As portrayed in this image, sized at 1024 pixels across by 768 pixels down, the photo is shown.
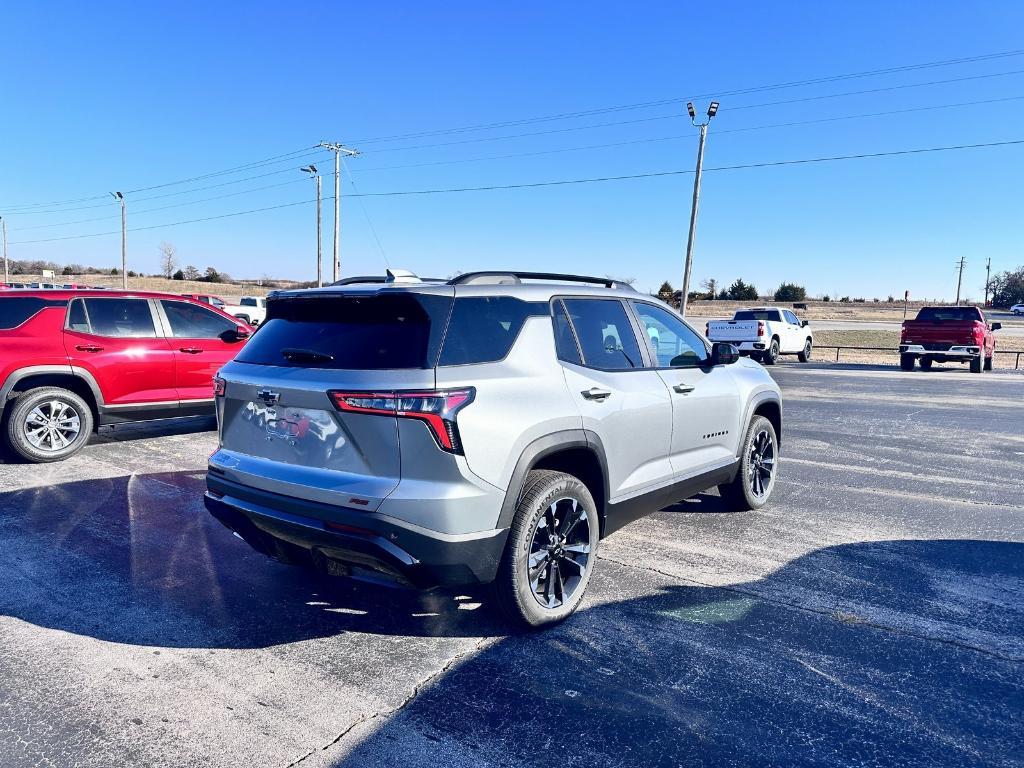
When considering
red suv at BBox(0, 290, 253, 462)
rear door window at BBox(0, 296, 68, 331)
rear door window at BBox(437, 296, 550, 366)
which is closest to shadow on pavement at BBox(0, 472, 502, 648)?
rear door window at BBox(437, 296, 550, 366)

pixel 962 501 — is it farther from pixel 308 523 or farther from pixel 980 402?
pixel 980 402

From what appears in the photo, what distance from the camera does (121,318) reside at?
794 cm

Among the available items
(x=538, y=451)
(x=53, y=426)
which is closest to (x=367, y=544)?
(x=538, y=451)

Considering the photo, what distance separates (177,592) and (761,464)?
4.40 m

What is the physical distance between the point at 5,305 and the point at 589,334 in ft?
21.3

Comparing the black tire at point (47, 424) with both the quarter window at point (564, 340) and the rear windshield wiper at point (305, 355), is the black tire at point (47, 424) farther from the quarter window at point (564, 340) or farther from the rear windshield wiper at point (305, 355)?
the quarter window at point (564, 340)

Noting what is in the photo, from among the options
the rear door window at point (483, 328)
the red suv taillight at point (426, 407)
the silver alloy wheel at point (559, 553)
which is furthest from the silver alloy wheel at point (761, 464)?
the red suv taillight at point (426, 407)

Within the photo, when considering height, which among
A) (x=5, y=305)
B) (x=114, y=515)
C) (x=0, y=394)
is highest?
(x=5, y=305)

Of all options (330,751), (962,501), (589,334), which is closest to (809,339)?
(962,501)

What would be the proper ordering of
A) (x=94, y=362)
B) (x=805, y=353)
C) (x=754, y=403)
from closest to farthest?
(x=754, y=403) → (x=94, y=362) → (x=805, y=353)

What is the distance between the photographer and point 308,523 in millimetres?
3273

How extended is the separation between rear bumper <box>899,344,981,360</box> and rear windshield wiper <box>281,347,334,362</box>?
21.4 m

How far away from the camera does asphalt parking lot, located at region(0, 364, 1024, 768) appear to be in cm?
272

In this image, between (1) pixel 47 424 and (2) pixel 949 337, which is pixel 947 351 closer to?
(2) pixel 949 337
